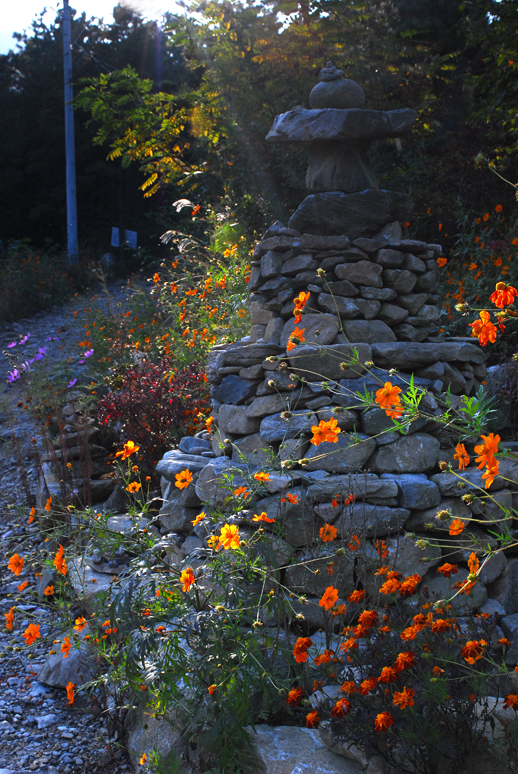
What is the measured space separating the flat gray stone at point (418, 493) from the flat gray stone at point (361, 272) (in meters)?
1.22

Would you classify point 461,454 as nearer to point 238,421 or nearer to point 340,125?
point 238,421

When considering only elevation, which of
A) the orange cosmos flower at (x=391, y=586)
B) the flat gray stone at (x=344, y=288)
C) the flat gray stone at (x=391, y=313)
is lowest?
the orange cosmos flower at (x=391, y=586)

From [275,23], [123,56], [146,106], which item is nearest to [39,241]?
[123,56]

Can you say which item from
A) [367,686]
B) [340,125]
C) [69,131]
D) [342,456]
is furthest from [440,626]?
[69,131]

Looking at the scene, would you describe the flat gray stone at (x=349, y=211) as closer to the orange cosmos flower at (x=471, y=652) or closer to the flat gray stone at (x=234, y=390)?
the flat gray stone at (x=234, y=390)

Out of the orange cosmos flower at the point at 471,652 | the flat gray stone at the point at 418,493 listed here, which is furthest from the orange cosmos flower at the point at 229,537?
the flat gray stone at the point at 418,493

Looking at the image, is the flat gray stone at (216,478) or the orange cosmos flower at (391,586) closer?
the orange cosmos flower at (391,586)

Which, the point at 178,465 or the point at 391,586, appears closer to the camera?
the point at 391,586

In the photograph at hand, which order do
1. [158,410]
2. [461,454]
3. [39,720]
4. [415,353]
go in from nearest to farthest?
[461,454], [39,720], [415,353], [158,410]

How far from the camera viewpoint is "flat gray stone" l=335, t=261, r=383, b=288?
3.28 metres

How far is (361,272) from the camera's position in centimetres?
328

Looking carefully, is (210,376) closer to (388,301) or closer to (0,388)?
(388,301)

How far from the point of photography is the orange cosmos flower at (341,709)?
1688 millimetres

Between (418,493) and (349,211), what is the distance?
1.75 metres
